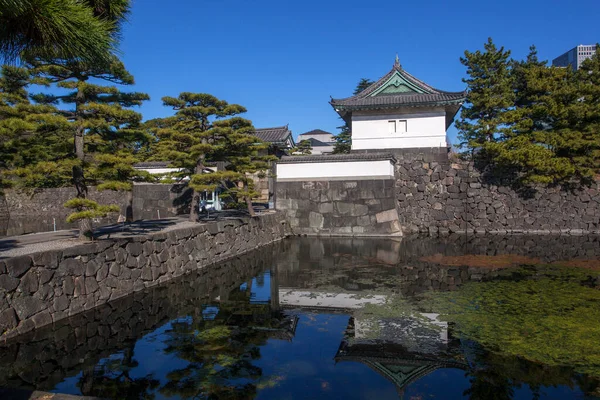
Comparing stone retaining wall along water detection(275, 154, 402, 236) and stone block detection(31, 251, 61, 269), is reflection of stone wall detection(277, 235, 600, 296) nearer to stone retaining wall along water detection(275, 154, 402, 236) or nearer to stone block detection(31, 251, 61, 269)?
stone retaining wall along water detection(275, 154, 402, 236)

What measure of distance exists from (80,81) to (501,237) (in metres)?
12.9

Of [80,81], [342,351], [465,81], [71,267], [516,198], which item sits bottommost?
[342,351]

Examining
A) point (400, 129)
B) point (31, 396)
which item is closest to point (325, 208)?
point (400, 129)

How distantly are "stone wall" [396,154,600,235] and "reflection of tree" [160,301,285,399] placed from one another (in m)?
10.6

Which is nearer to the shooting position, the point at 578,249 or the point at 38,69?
the point at 38,69

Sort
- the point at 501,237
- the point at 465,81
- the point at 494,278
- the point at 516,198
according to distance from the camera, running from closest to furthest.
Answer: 1. the point at 494,278
2. the point at 501,237
3. the point at 516,198
4. the point at 465,81

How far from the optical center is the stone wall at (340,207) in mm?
14164

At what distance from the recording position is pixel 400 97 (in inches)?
649

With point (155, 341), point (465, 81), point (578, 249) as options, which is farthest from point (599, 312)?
point (465, 81)

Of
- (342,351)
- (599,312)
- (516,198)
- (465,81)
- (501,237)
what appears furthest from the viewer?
(465,81)

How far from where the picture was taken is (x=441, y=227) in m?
15.1

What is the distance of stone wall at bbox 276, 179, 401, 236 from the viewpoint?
46.5 ft

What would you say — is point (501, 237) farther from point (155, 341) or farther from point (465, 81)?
point (155, 341)

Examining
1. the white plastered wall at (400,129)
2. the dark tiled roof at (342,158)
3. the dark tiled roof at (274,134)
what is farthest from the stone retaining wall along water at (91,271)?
the dark tiled roof at (274,134)
